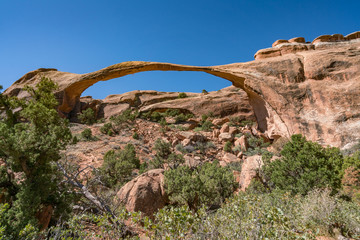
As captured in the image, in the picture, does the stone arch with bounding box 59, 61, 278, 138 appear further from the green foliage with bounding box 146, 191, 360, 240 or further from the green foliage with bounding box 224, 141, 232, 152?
the green foliage with bounding box 146, 191, 360, 240

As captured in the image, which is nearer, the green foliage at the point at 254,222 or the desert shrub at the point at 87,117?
the green foliage at the point at 254,222

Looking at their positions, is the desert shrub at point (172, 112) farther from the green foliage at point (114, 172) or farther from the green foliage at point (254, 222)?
the green foliage at point (254, 222)

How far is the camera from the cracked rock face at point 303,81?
399 inches

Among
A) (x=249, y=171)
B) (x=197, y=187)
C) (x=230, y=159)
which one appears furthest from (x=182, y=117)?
(x=197, y=187)

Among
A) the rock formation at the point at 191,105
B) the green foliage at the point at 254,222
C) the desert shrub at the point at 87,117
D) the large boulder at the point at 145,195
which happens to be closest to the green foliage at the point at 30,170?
the large boulder at the point at 145,195

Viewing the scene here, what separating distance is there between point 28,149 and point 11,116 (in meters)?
2.80

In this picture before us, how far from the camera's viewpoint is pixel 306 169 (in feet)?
21.9

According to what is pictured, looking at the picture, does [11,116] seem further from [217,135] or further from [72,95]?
[217,135]

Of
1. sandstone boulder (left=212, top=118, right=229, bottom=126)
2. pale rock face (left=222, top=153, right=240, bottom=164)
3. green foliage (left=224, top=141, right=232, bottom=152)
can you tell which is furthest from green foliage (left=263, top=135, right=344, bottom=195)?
sandstone boulder (left=212, top=118, right=229, bottom=126)

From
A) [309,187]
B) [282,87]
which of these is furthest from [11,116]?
[282,87]

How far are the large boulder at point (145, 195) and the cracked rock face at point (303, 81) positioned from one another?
897cm

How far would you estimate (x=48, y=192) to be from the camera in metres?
4.84

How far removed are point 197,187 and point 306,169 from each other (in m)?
4.17

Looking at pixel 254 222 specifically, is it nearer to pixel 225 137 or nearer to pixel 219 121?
pixel 225 137
